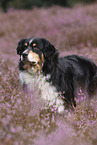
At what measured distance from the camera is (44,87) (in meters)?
3.66

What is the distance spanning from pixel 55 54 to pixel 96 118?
1.41m

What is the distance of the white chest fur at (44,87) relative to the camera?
3.57m

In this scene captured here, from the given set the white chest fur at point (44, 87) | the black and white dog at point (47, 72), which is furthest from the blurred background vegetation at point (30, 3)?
the white chest fur at point (44, 87)

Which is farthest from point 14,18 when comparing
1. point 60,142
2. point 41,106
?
point 60,142

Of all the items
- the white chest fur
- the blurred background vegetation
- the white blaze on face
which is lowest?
the white chest fur

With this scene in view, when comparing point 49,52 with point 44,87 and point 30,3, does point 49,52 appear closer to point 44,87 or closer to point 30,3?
point 44,87

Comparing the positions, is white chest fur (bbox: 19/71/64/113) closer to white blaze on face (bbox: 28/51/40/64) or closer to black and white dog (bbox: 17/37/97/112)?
black and white dog (bbox: 17/37/97/112)

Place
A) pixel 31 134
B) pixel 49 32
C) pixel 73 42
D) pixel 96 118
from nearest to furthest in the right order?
pixel 31 134, pixel 96 118, pixel 73 42, pixel 49 32

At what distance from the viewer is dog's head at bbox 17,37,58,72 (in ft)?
11.5

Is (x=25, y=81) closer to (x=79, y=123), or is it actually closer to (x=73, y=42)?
(x=79, y=123)

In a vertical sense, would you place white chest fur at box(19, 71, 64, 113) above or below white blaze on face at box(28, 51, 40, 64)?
below

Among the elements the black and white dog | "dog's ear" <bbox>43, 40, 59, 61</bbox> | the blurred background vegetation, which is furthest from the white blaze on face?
the blurred background vegetation

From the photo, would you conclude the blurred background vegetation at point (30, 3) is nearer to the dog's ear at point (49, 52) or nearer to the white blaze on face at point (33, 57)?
the dog's ear at point (49, 52)

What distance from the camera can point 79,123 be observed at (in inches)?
114
